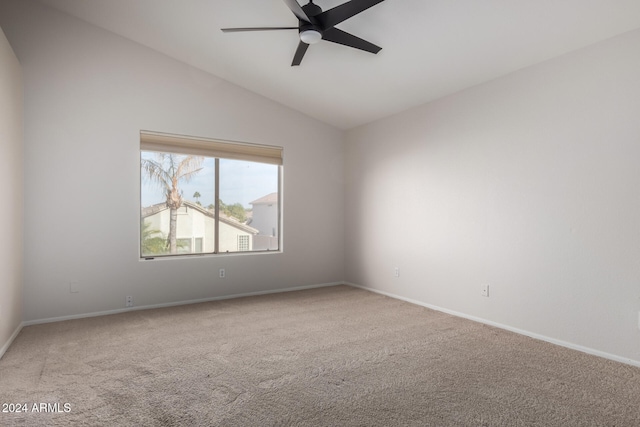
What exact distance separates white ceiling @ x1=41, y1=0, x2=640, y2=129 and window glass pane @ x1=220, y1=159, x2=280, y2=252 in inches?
42.2

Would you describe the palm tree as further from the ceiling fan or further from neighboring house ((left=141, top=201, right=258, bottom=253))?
the ceiling fan

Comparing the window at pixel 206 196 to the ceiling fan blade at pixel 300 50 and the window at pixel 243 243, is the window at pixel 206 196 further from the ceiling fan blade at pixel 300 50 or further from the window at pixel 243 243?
the ceiling fan blade at pixel 300 50

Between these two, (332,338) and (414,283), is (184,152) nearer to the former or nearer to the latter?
(332,338)

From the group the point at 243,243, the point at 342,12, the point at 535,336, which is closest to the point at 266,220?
the point at 243,243

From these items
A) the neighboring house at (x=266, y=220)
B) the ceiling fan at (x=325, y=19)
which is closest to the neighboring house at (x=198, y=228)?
the neighboring house at (x=266, y=220)

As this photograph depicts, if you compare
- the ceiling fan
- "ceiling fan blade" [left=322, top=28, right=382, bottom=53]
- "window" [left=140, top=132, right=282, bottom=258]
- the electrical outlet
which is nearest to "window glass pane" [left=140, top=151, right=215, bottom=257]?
"window" [left=140, top=132, right=282, bottom=258]

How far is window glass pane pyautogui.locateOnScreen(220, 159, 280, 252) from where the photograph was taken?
491cm

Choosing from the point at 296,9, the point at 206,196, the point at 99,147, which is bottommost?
the point at 206,196

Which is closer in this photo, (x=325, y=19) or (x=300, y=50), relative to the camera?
(x=325, y=19)

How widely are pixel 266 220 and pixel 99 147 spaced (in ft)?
7.25

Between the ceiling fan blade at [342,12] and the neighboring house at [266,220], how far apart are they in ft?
9.52

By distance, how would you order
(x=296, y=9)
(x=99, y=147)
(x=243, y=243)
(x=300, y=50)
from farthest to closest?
(x=243, y=243) < (x=99, y=147) < (x=300, y=50) < (x=296, y=9)

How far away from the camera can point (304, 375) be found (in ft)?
8.20

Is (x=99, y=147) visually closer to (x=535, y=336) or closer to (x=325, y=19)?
(x=325, y=19)
